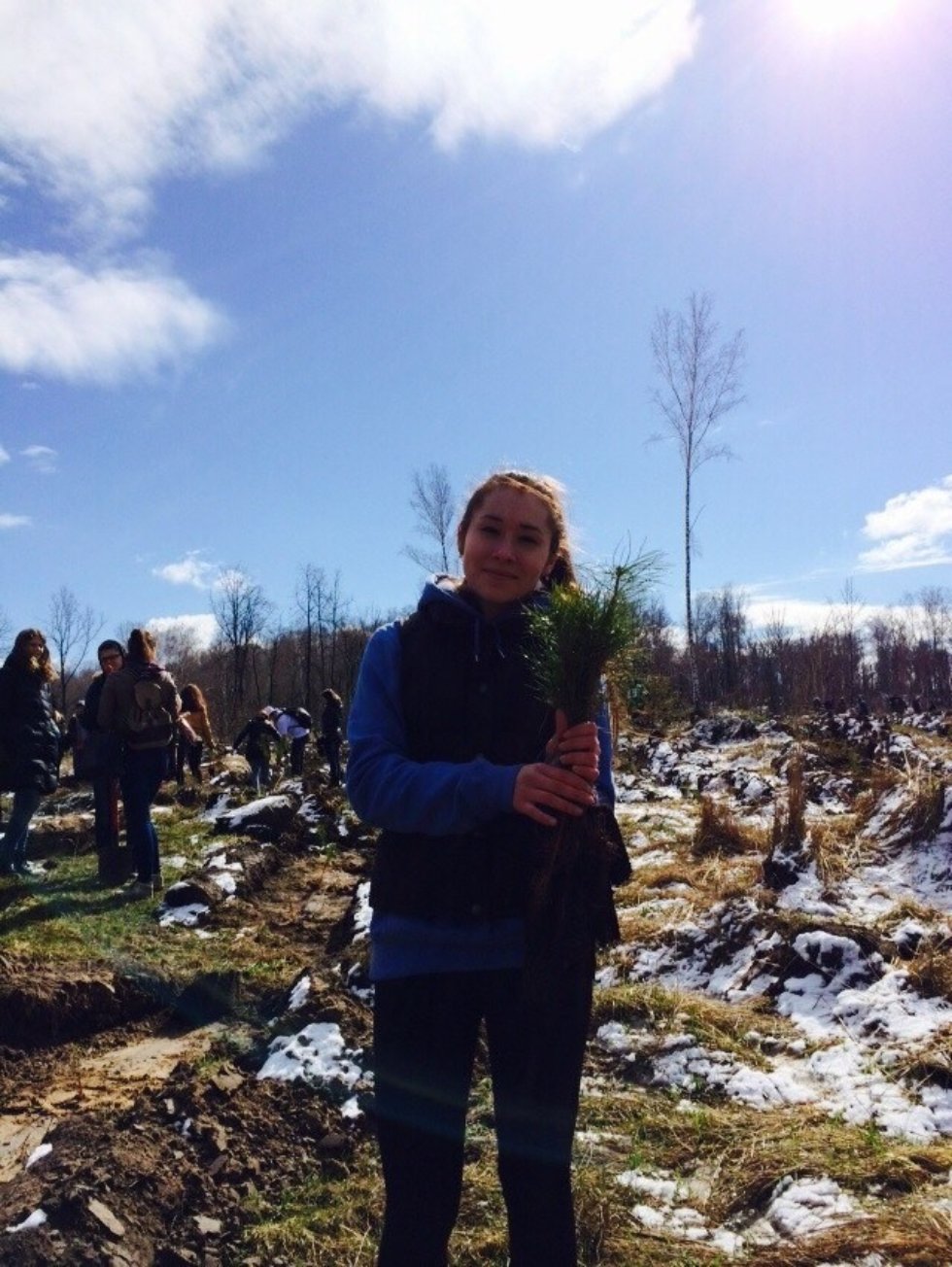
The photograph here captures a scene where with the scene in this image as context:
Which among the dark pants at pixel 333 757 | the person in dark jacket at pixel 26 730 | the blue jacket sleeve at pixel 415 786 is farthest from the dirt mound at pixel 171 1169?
the dark pants at pixel 333 757

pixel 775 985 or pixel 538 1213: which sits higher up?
pixel 538 1213

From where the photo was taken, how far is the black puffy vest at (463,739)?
5.56ft

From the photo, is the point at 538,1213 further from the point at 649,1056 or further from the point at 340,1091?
the point at 649,1056

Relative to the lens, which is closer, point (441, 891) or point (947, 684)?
point (441, 891)

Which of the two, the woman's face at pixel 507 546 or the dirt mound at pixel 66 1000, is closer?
the woman's face at pixel 507 546

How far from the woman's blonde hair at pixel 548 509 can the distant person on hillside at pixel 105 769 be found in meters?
5.69

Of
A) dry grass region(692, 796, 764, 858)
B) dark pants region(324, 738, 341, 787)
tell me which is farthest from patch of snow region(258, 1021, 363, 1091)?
dark pants region(324, 738, 341, 787)

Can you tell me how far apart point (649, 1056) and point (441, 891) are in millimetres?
2586

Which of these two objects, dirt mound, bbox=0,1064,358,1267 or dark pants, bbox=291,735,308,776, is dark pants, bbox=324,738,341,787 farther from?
dirt mound, bbox=0,1064,358,1267

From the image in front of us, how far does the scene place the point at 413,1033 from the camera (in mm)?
1681

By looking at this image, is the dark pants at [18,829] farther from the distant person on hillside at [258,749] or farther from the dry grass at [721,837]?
the dry grass at [721,837]

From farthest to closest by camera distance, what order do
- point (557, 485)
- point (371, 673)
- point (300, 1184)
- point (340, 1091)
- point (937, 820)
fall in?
1. point (937, 820)
2. point (340, 1091)
3. point (300, 1184)
4. point (557, 485)
5. point (371, 673)

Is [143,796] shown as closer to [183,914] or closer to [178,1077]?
[183,914]

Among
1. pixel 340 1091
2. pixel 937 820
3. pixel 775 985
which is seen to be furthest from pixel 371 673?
pixel 937 820
